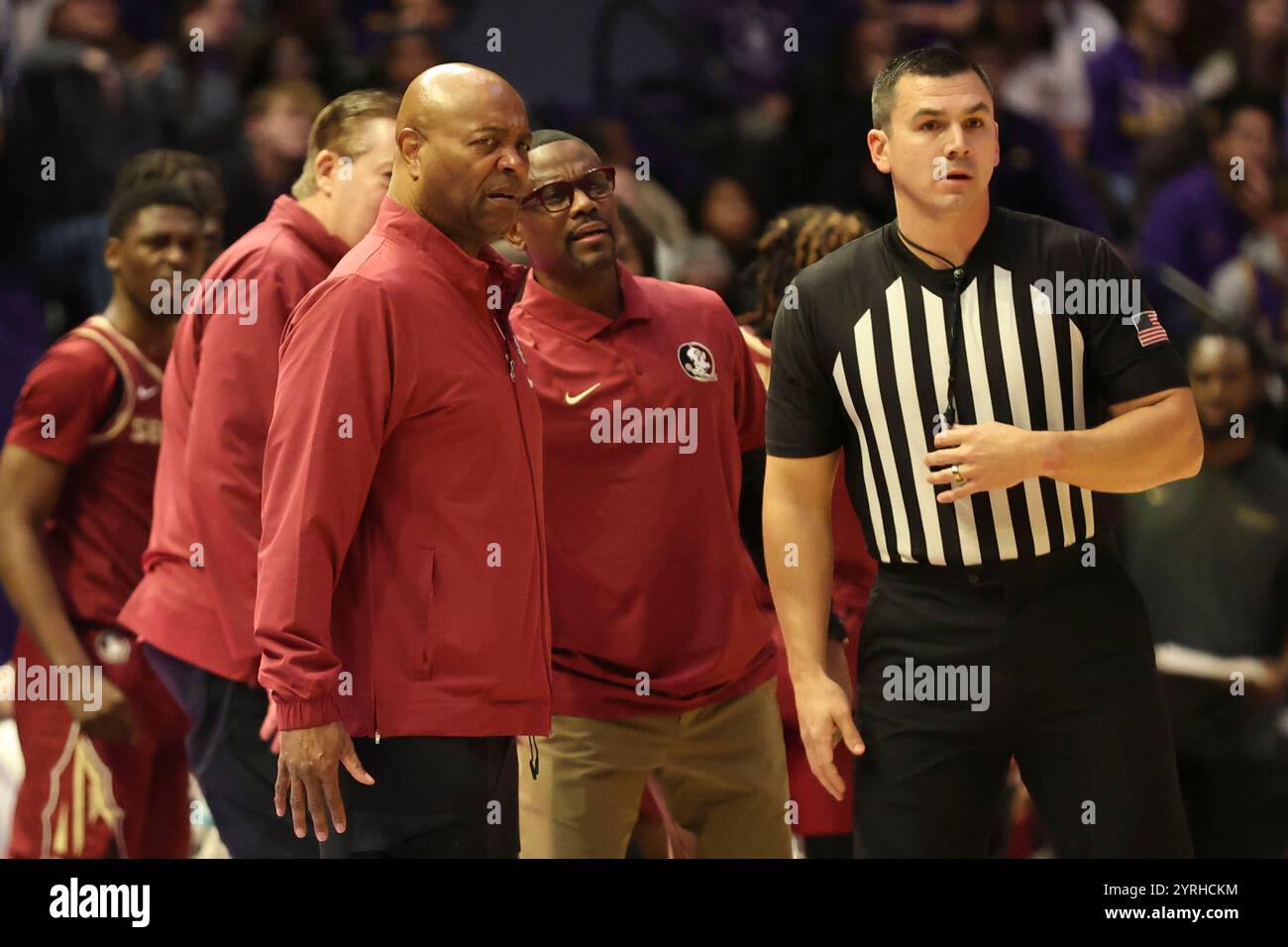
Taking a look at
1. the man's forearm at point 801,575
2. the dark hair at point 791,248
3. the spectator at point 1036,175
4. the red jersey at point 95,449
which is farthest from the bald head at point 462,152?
the spectator at point 1036,175

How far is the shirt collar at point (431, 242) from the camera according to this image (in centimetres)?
285

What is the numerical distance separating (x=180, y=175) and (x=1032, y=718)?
2.30 m

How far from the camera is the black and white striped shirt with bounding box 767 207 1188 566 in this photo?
284 centimetres

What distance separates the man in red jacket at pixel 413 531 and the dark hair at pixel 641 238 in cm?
123

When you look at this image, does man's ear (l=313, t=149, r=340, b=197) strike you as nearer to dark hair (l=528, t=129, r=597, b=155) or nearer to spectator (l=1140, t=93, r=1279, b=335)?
dark hair (l=528, t=129, r=597, b=155)

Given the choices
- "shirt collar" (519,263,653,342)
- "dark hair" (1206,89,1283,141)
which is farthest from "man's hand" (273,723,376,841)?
"dark hair" (1206,89,1283,141)

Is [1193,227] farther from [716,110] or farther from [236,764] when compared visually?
[236,764]

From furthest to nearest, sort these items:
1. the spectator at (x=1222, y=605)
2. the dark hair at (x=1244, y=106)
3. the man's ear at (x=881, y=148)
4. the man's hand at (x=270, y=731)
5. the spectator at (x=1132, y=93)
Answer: the spectator at (x=1132, y=93), the dark hair at (x=1244, y=106), the spectator at (x=1222, y=605), the man's hand at (x=270, y=731), the man's ear at (x=881, y=148)

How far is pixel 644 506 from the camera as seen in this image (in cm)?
325

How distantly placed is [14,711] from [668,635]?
169 cm

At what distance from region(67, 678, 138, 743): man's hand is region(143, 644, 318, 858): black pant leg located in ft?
1.74

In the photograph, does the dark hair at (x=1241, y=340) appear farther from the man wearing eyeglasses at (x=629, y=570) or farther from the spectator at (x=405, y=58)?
the spectator at (x=405, y=58)
